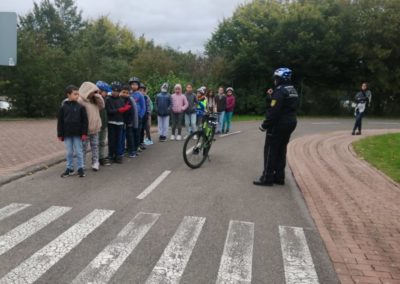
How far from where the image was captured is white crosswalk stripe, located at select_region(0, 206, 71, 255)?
5.00m

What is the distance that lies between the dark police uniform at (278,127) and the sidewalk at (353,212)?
0.61m

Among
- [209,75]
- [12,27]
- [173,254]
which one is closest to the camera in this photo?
[173,254]

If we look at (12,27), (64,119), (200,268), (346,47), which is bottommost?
(200,268)

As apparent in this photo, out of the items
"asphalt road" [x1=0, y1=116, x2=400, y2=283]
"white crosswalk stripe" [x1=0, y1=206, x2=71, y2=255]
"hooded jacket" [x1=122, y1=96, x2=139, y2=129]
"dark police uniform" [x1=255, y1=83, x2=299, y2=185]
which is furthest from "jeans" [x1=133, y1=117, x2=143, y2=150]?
"white crosswalk stripe" [x1=0, y1=206, x2=71, y2=255]

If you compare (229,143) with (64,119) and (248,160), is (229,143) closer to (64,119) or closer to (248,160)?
(248,160)

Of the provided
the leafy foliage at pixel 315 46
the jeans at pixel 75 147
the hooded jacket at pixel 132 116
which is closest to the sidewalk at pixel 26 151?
the jeans at pixel 75 147

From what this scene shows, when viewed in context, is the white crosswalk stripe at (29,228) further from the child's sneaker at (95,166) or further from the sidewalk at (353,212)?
the sidewalk at (353,212)

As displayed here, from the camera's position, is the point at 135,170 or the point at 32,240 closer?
the point at 32,240

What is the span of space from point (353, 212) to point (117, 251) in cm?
381

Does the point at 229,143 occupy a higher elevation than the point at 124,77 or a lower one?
lower

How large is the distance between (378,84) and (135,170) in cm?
2554

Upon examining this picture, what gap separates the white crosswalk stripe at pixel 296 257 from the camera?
4402 mm

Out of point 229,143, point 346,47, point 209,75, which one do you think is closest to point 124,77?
point 209,75

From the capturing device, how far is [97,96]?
908cm
